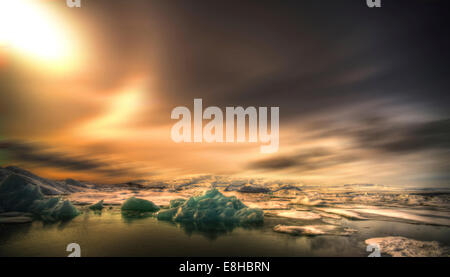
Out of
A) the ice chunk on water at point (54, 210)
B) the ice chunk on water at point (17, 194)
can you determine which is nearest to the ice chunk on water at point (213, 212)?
the ice chunk on water at point (54, 210)

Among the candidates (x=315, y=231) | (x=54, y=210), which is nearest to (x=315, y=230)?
(x=315, y=231)

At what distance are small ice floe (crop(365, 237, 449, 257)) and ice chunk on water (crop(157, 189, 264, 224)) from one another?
592 cm

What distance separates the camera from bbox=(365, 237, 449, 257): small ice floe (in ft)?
24.8

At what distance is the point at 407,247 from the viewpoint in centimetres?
816

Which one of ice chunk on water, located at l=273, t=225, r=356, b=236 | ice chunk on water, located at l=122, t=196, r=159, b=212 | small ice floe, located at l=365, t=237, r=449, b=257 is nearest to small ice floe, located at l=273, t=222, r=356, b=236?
ice chunk on water, located at l=273, t=225, r=356, b=236

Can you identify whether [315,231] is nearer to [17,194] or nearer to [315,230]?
[315,230]

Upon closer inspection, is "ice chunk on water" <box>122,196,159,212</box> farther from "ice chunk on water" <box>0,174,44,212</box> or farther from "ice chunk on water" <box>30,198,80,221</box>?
"ice chunk on water" <box>0,174,44,212</box>

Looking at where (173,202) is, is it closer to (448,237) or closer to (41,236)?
(41,236)

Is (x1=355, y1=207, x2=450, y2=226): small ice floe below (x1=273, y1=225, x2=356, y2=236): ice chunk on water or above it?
below

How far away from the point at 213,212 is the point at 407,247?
30.3 ft

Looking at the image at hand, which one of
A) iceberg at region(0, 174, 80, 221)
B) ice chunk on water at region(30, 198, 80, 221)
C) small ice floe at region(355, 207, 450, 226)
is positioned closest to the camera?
small ice floe at region(355, 207, 450, 226)

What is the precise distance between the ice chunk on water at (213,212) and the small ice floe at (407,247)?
5.92 metres

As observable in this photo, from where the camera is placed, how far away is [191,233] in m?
10.4
